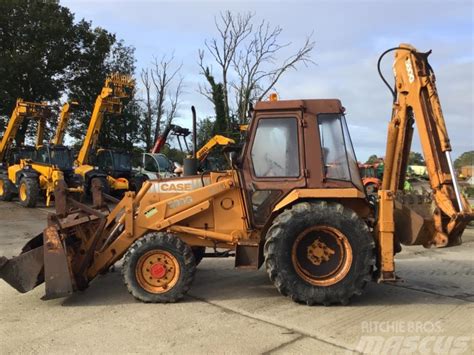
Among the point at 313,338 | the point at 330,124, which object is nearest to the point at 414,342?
the point at 313,338

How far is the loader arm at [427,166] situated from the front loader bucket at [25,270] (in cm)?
404

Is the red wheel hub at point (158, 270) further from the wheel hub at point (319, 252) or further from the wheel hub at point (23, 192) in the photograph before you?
the wheel hub at point (23, 192)

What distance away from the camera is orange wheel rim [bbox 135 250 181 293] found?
5910 millimetres

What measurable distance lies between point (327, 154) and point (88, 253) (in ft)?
10.5

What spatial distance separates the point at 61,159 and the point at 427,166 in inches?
610

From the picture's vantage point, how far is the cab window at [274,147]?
19.9ft

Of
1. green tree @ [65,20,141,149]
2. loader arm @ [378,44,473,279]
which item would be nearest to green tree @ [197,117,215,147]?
green tree @ [65,20,141,149]

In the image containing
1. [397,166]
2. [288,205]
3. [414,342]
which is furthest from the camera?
[397,166]

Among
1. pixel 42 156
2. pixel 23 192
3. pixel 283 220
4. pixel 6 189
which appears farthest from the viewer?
pixel 6 189

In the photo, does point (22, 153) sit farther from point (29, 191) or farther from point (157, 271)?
point (157, 271)

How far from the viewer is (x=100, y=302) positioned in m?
6.00

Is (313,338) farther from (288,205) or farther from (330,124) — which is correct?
(330,124)

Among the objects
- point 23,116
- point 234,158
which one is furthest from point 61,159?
point 234,158

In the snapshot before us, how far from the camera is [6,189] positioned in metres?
19.4
